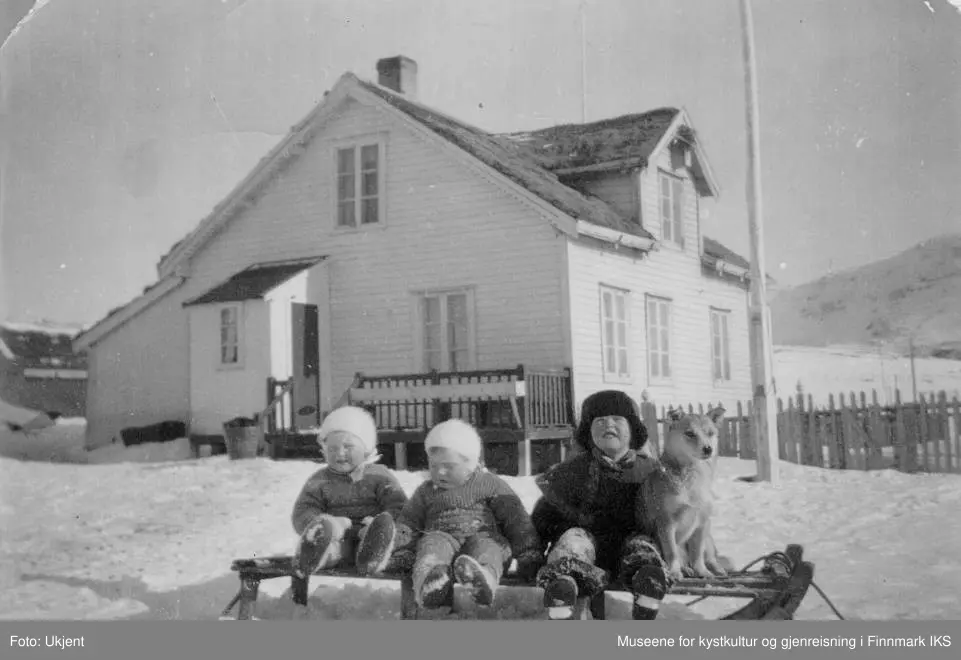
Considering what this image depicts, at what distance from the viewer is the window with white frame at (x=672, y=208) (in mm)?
5996

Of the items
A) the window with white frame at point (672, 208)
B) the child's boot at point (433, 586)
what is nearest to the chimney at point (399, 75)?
the window with white frame at point (672, 208)

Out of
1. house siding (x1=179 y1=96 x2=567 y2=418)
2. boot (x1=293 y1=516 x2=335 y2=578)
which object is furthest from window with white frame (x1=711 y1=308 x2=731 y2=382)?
boot (x1=293 y1=516 x2=335 y2=578)

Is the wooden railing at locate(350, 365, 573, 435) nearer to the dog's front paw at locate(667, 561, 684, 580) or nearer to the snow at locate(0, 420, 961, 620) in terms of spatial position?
the snow at locate(0, 420, 961, 620)

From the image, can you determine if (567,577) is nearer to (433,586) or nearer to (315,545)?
(433,586)

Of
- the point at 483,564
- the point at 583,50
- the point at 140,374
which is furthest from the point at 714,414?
the point at 140,374

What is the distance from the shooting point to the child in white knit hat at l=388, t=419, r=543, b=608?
3459 millimetres

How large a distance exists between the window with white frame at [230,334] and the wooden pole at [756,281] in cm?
287

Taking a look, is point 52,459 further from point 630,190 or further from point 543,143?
point 630,190

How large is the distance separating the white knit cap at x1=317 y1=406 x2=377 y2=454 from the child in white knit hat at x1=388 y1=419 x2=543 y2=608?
11.7 inches

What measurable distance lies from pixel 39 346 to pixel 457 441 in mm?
2642

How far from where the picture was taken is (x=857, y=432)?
5.79 metres

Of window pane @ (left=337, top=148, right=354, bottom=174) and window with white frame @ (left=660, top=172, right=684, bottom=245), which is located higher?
window pane @ (left=337, top=148, right=354, bottom=174)

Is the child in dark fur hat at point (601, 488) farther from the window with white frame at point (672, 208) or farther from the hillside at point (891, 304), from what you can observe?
the window with white frame at point (672, 208)

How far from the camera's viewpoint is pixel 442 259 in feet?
20.6
